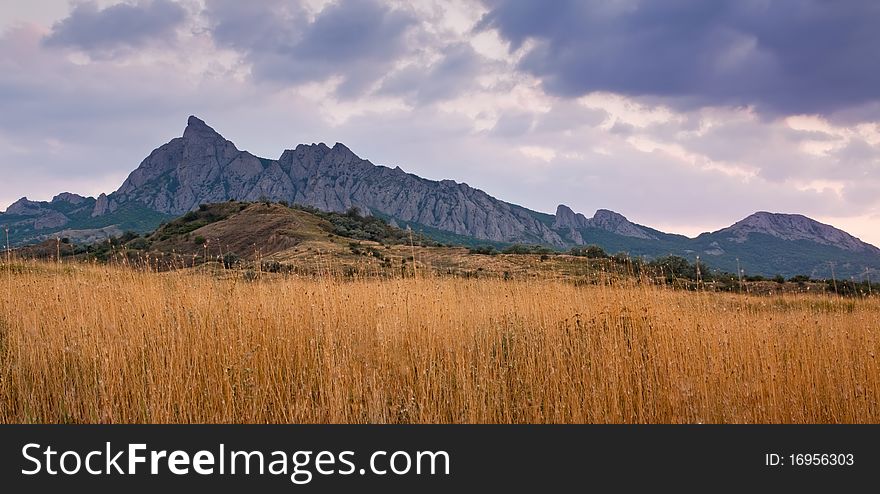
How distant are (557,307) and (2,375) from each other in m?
6.93

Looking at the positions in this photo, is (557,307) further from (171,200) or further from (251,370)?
(171,200)

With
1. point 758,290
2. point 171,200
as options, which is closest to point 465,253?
point 758,290

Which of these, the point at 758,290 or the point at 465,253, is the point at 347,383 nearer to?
the point at 758,290

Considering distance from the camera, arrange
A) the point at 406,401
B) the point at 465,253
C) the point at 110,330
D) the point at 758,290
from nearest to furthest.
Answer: the point at 406,401 → the point at 110,330 → the point at 758,290 → the point at 465,253

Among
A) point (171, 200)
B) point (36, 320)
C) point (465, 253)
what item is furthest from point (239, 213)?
point (171, 200)

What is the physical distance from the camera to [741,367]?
18.0 feet

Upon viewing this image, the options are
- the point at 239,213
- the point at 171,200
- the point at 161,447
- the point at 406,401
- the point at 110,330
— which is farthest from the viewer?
the point at 171,200

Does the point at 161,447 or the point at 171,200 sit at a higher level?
the point at 171,200

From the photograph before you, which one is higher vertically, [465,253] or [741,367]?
[465,253]

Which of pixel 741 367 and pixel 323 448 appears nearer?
pixel 323 448

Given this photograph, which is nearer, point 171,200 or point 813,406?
point 813,406

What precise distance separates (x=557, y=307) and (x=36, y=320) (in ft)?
22.9

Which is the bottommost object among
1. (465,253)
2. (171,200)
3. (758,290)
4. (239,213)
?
(758,290)

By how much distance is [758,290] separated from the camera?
76.8ft
